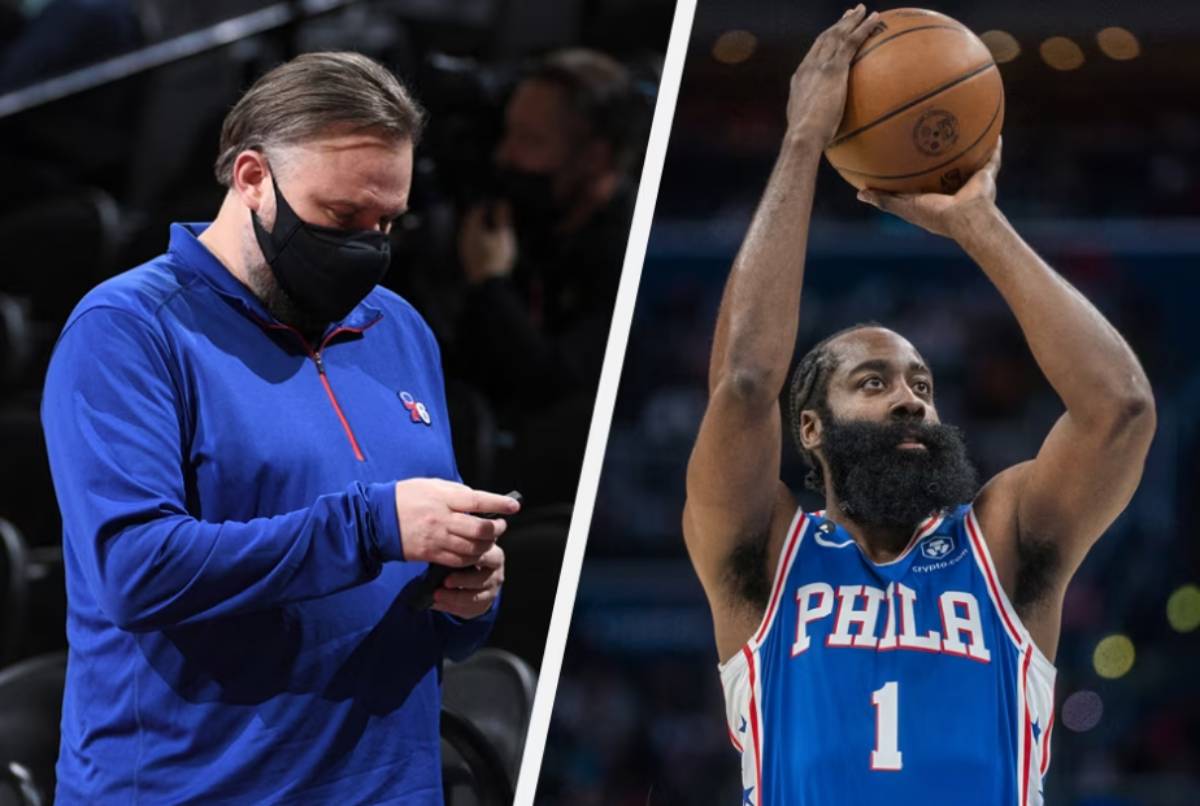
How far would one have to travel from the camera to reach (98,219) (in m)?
3.30

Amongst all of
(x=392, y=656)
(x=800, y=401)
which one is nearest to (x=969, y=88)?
(x=800, y=401)

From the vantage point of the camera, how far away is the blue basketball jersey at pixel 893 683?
152 cm

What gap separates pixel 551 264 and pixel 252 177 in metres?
1.13

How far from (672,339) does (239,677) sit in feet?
5.03

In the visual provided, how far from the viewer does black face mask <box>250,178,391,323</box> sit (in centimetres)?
152

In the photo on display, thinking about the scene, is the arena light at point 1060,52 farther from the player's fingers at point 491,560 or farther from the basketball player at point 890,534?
the player's fingers at point 491,560

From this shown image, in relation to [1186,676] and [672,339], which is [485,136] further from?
[1186,676]

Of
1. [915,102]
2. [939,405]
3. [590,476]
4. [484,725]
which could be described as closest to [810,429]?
[590,476]

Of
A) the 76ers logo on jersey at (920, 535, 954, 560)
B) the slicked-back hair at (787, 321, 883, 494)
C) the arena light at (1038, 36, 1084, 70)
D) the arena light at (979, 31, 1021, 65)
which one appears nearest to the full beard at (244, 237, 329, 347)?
the slicked-back hair at (787, 321, 883, 494)

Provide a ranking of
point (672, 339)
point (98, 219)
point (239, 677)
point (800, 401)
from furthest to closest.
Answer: point (98, 219) → point (672, 339) → point (800, 401) → point (239, 677)

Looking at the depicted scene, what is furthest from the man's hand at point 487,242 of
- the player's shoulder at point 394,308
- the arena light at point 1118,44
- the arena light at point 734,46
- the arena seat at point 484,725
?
the arena light at point 1118,44

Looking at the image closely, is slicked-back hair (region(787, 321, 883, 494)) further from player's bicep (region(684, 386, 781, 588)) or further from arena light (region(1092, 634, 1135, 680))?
arena light (region(1092, 634, 1135, 680))

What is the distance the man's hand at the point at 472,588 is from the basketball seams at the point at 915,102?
1.73ft

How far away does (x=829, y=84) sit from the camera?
1.56m
